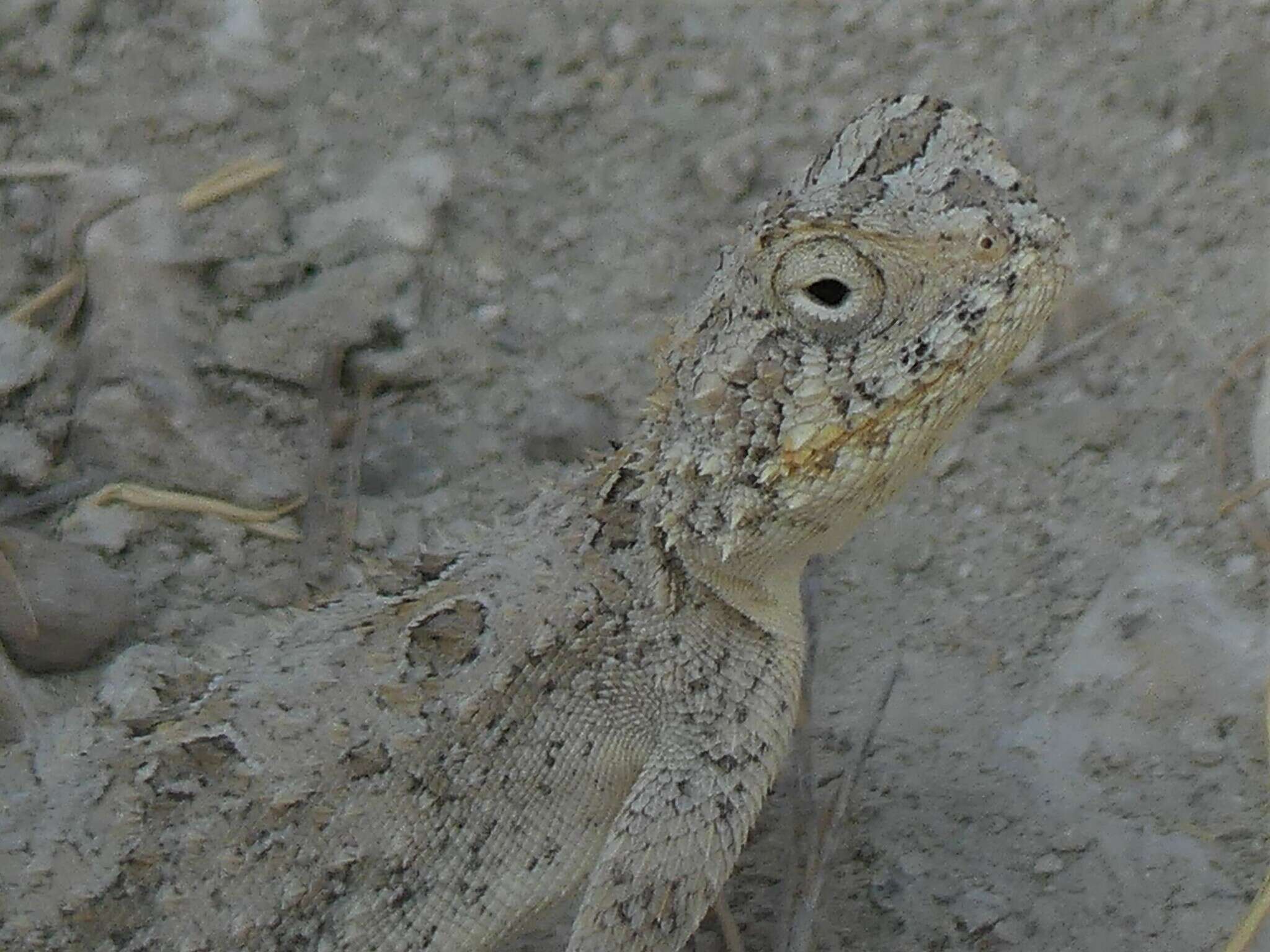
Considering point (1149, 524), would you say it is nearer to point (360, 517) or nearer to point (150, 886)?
point (360, 517)

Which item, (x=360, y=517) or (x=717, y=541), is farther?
(x=360, y=517)

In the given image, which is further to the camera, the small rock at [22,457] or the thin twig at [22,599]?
the small rock at [22,457]

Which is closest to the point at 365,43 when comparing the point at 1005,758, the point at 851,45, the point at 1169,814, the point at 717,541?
the point at 851,45

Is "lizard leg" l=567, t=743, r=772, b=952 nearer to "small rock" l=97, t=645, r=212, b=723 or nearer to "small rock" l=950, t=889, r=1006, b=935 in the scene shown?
"small rock" l=950, t=889, r=1006, b=935

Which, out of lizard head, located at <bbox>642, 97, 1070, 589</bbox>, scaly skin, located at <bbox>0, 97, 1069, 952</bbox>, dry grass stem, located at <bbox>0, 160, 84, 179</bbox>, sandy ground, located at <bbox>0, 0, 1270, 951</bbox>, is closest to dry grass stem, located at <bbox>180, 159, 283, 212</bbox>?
sandy ground, located at <bbox>0, 0, 1270, 951</bbox>

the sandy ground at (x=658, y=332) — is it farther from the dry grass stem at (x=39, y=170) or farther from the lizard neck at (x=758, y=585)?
the lizard neck at (x=758, y=585)

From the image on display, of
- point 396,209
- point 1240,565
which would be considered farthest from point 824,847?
point 396,209

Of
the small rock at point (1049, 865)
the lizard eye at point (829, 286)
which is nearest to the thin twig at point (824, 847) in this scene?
the small rock at point (1049, 865)
